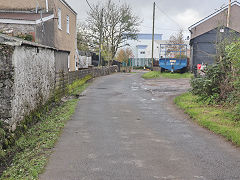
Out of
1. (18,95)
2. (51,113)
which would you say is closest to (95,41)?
(51,113)

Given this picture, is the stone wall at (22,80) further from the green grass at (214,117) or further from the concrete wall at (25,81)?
the green grass at (214,117)

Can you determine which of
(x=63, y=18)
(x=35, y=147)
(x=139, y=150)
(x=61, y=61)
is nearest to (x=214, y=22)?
(x=63, y=18)

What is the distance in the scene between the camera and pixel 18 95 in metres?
6.61

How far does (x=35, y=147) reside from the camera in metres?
5.85

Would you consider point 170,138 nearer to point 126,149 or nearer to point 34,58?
point 126,149

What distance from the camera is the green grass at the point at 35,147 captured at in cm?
452

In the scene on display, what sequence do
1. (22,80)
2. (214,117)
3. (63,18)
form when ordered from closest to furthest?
(22,80), (214,117), (63,18)

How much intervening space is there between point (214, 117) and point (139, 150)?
3.73 m

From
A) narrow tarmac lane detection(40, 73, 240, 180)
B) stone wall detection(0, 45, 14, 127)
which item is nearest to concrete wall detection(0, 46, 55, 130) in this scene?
stone wall detection(0, 45, 14, 127)

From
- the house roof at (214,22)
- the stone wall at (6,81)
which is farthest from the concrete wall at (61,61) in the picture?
the house roof at (214,22)

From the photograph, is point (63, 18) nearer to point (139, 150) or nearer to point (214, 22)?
point (139, 150)

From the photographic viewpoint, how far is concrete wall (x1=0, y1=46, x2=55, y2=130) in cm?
613

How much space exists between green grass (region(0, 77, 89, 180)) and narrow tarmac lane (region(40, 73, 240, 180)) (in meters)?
0.18

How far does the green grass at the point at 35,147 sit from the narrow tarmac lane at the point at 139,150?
0.18 m
